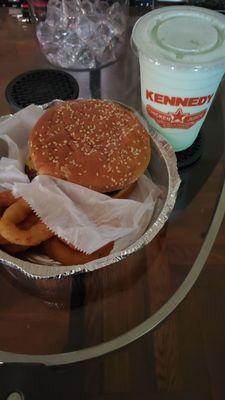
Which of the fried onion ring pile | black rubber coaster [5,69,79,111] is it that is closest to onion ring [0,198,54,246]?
the fried onion ring pile

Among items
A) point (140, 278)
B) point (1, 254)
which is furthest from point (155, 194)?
point (1, 254)

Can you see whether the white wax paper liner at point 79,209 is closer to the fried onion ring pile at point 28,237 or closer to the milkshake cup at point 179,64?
the fried onion ring pile at point 28,237

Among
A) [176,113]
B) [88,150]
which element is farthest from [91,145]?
[176,113]

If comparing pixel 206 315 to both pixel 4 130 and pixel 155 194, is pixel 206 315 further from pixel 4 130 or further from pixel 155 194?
pixel 4 130

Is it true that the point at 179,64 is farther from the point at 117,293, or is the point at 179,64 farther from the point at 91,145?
the point at 117,293

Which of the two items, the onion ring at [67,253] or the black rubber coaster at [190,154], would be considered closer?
the onion ring at [67,253]

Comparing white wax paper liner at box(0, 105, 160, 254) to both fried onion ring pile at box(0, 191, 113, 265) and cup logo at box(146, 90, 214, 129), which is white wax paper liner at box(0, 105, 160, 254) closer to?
fried onion ring pile at box(0, 191, 113, 265)

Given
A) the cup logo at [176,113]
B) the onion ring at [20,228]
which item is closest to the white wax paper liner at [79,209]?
the onion ring at [20,228]
